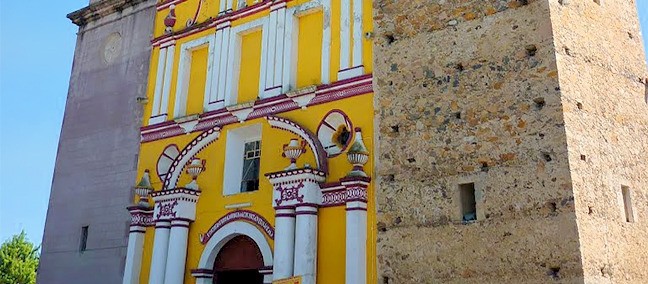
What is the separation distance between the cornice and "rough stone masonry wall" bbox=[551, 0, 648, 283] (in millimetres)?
9702

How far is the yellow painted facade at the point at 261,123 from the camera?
33.3 ft

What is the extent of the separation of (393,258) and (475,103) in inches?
97.4

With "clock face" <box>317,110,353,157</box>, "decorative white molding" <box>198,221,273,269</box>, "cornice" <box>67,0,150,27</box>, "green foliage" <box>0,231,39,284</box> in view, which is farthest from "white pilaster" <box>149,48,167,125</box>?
"green foliage" <box>0,231,39,284</box>

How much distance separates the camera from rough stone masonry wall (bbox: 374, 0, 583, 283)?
841 cm

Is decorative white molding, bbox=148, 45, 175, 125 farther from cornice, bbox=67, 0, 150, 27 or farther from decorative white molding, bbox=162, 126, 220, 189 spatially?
cornice, bbox=67, 0, 150, 27

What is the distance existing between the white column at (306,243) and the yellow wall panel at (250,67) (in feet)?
→ 9.49

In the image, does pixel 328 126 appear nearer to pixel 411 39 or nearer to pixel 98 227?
pixel 411 39

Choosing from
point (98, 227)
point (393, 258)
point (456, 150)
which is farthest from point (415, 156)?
point (98, 227)

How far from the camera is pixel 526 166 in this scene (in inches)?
342

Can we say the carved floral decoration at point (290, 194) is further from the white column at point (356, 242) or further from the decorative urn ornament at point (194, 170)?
the decorative urn ornament at point (194, 170)

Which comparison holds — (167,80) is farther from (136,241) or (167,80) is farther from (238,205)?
(238,205)

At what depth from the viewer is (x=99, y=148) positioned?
47.2 ft

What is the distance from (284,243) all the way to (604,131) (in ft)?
16.1

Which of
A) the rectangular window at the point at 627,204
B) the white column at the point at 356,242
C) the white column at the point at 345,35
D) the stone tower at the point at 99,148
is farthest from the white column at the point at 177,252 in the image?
the rectangular window at the point at 627,204
